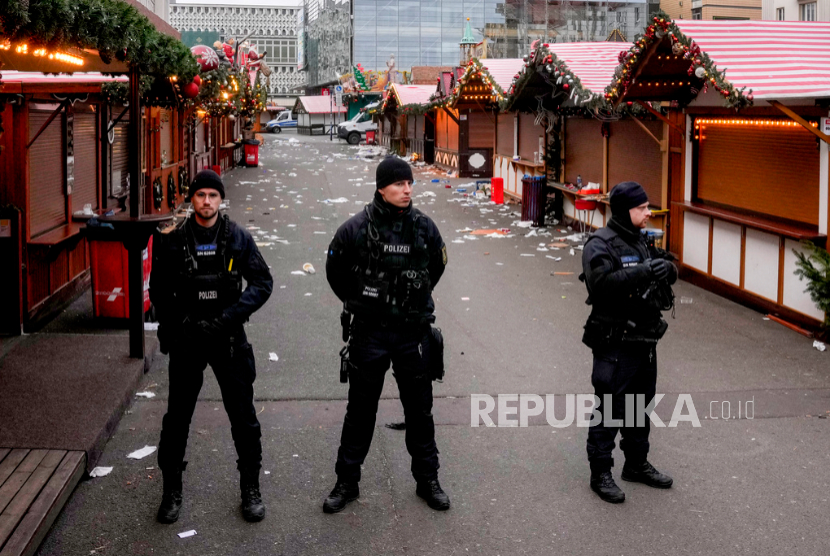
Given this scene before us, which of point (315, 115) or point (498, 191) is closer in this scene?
point (498, 191)

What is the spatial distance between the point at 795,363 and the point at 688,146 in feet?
16.4

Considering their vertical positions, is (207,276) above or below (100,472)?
above

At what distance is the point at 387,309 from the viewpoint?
16.5ft

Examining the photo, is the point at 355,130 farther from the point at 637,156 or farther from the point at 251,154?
the point at 637,156

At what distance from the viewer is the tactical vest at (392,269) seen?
5.00 meters

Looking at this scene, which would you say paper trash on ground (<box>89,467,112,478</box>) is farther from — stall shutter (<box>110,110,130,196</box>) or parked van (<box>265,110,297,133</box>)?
parked van (<box>265,110,297,133</box>)

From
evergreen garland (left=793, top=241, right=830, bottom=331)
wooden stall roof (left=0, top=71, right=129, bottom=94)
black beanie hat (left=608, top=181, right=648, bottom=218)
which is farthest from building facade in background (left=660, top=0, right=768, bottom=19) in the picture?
black beanie hat (left=608, top=181, right=648, bottom=218)

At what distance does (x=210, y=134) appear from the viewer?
30266 mm

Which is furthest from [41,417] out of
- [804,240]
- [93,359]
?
[804,240]

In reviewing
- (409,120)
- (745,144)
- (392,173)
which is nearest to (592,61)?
(745,144)

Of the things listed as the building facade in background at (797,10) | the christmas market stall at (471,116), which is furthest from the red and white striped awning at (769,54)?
the building facade in background at (797,10)

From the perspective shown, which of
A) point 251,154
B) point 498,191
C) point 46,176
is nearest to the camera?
point 46,176

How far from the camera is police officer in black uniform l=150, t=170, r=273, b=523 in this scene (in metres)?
4.99

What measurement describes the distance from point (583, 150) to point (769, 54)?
27.0 feet
